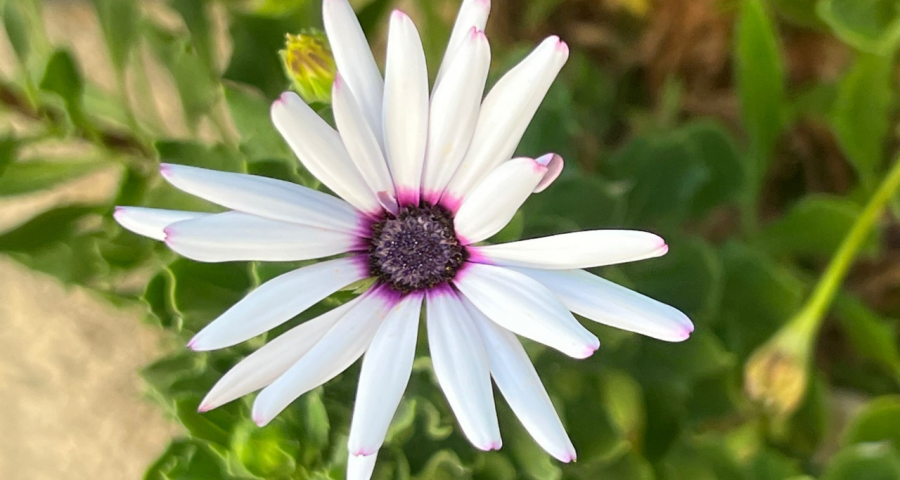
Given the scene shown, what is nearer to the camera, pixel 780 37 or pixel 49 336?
pixel 49 336

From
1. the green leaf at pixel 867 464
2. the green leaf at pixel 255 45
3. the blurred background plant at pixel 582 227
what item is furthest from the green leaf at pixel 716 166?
the green leaf at pixel 255 45

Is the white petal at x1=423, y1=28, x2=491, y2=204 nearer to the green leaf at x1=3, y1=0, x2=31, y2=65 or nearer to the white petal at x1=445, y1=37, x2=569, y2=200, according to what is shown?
the white petal at x1=445, y1=37, x2=569, y2=200

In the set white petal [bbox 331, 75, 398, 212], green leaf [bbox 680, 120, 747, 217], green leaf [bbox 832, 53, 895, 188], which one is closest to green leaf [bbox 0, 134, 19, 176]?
white petal [bbox 331, 75, 398, 212]

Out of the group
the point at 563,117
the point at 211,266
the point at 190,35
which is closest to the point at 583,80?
the point at 563,117

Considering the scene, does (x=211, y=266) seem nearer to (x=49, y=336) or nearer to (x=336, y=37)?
(x=336, y=37)

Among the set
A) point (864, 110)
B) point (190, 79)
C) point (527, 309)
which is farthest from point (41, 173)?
point (864, 110)

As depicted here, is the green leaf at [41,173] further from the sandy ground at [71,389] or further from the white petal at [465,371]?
the white petal at [465,371]
